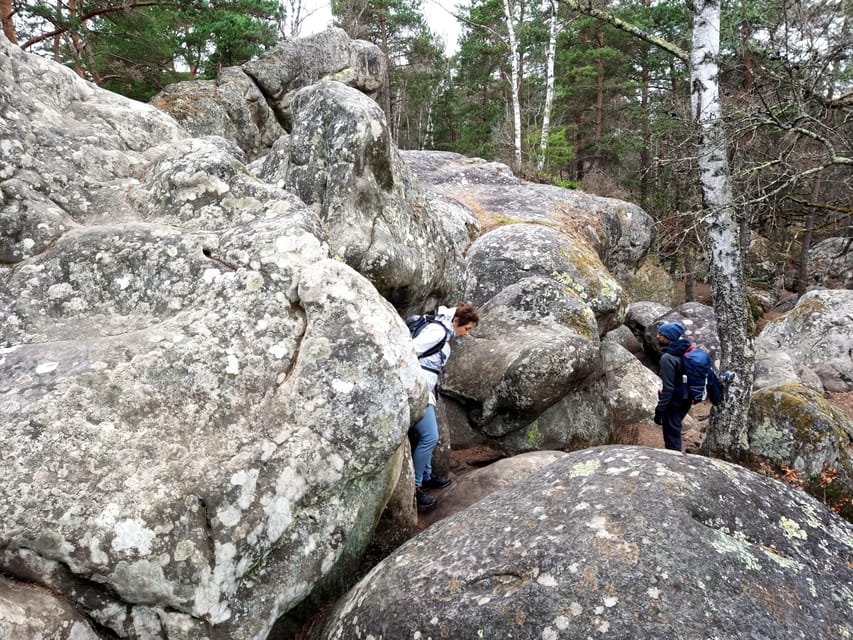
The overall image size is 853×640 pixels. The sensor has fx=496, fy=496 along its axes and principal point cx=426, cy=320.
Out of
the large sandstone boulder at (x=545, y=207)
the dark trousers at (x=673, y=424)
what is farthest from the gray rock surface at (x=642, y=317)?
the dark trousers at (x=673, y=424)

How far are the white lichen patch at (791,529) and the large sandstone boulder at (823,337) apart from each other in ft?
42.7

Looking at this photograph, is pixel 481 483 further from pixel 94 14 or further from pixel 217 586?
pixel 94 14

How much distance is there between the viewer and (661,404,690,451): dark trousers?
822cm

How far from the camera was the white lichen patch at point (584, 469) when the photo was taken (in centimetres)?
375

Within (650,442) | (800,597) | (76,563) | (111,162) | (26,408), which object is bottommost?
(650,442)

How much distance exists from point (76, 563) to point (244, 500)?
3.01 ft

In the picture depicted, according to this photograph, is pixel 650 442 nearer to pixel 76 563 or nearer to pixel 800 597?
pixel 800 597

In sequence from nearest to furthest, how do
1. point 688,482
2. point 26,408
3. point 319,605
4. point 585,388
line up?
point 26,408
point 688,482
point 319,605
point 585,388

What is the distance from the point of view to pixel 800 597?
288cm

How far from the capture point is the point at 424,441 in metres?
5.74

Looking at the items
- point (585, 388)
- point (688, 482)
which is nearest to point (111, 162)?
point (688, 482)

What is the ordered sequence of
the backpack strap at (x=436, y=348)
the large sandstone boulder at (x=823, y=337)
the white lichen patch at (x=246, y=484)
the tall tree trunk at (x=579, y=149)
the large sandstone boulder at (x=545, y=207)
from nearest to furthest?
the white lichen patch at (x=246, y=484), the backpack strap at (x=436, y=348), the large sandstone boulder at (x=823, y=337), the large sandstone boulder at (x=545, y=207), the tall tree trunk at (x=579, y=149)

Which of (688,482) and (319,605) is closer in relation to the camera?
(688,482)

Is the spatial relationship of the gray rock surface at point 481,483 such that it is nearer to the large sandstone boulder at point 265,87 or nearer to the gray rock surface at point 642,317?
the gray rock surface at point 642,317
